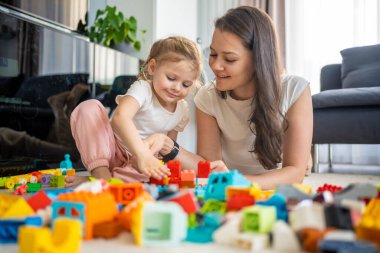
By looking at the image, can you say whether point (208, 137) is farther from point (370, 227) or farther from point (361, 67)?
point (361, 67)

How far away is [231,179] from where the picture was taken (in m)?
0.78

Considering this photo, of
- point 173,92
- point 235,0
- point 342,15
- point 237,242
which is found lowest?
point 237,242

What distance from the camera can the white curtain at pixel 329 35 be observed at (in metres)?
3.26

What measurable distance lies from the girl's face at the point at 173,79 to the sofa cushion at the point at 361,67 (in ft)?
5.22

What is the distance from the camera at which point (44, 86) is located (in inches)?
78.5

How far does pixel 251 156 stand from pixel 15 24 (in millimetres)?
1147

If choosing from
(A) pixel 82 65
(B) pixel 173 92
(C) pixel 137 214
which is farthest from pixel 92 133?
(A) pixel 82 65

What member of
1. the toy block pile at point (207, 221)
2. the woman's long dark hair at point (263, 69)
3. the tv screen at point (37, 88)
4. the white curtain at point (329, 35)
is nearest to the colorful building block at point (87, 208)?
the toy block pile at point (207, 221)

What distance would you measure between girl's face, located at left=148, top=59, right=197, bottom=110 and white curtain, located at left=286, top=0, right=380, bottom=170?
7.55ft

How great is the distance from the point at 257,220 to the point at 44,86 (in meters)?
1.67

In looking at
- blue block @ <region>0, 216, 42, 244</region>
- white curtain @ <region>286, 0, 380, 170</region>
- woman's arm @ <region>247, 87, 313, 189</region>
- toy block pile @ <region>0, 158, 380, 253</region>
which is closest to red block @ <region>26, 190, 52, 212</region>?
toy block pile @ <region>0, 158, 380, 253</region>

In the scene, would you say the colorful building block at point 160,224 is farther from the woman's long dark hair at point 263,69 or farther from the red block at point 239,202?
the woman's long dark hair at point 263,69

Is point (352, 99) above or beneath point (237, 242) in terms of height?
above

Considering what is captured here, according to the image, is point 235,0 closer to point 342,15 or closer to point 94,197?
point 342,15
